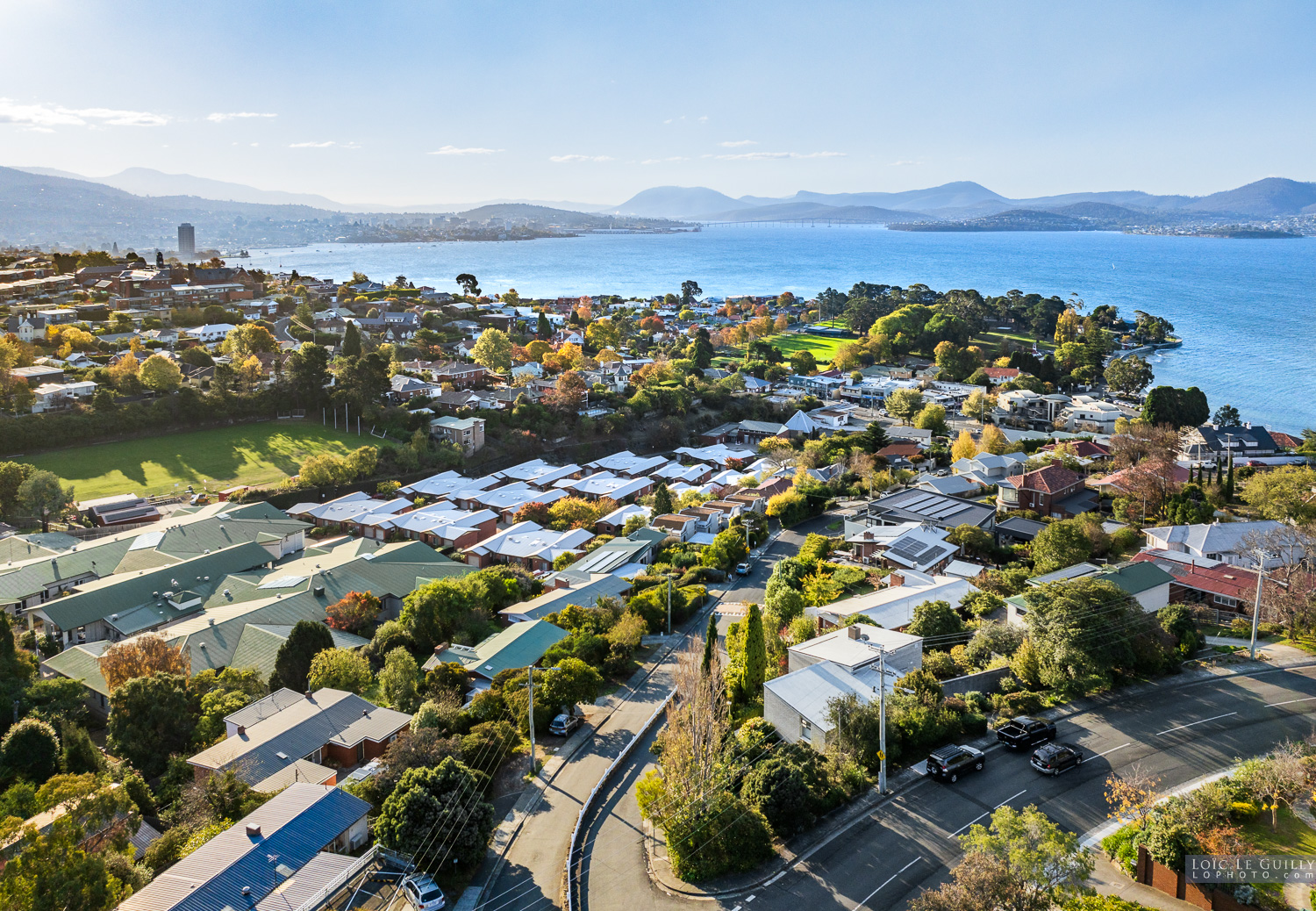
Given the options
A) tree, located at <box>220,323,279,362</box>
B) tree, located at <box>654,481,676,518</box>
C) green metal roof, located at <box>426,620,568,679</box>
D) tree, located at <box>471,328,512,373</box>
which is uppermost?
tree, located at <box>220,323,279,362</box>

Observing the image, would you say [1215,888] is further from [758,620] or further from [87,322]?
[87,322]

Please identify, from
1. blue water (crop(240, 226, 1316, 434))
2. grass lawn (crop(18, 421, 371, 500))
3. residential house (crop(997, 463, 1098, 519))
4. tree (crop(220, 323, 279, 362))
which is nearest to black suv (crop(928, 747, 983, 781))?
residential house (crop(997, 463, 1098, 519))

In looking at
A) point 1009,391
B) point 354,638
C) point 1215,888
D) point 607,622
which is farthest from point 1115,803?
point 1009,391

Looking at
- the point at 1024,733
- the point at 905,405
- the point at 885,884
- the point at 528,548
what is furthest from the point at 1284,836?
the point at 905,405

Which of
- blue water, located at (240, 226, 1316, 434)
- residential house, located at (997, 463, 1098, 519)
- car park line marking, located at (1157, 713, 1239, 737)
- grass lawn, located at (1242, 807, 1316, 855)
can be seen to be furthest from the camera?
blue water, located at (240, 226, 1316, 434)

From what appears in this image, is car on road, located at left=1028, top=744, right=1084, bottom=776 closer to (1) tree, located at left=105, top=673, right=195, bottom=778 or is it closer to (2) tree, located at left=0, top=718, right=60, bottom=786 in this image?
(1) tree, located at left=105, top=673, right=195, bottom=778

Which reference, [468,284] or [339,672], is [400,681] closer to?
[339,672]
